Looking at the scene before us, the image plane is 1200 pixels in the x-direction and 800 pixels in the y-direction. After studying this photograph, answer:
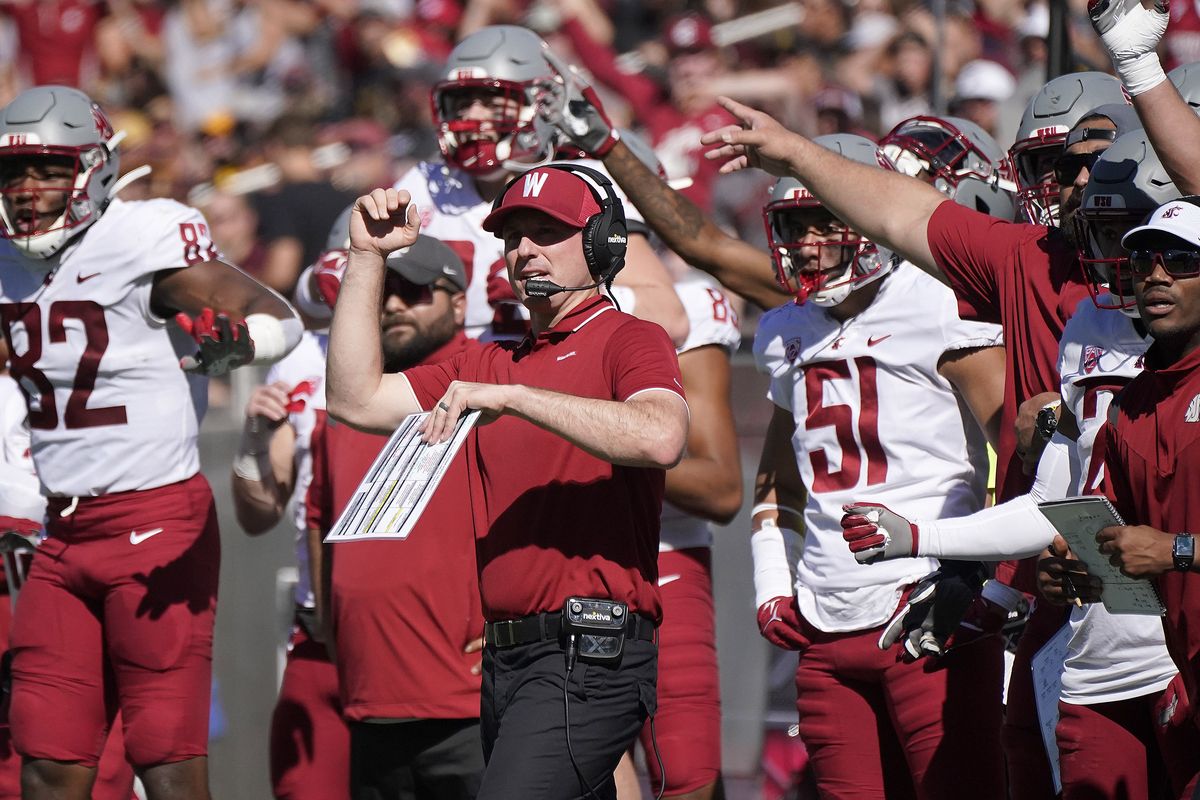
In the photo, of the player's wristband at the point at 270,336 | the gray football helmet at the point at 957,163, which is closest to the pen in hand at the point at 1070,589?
the gray football helmet at the point at 957,163

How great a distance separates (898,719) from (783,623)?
0.39 m

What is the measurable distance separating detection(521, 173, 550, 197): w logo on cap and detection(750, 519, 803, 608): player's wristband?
4.26 ft

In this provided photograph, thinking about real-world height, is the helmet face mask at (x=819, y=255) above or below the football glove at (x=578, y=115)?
below

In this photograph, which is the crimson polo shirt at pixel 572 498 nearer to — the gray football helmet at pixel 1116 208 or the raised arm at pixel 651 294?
the gray football helmet at pixel 1116 208

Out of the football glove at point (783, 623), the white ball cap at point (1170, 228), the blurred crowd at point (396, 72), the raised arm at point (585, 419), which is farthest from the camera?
the blurred crowd at point (396, 72)

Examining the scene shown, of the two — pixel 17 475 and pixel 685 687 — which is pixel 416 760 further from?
pixel 17 475

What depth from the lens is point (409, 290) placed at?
4.86 metres

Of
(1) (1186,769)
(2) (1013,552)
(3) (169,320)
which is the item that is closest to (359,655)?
(3) (169,320)

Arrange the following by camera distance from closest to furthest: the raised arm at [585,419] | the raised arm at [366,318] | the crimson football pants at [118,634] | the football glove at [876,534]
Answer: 1. the raised arm at [585,419]
2. the football glove at [876,534]
3. the raised arm at [366,318]
4. the crimson football pants at [118,634]

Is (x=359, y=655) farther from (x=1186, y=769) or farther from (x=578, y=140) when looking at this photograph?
(x=1186, y=769)

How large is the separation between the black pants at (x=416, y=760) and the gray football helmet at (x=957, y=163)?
190cm

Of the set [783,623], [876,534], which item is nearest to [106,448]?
[783,623]

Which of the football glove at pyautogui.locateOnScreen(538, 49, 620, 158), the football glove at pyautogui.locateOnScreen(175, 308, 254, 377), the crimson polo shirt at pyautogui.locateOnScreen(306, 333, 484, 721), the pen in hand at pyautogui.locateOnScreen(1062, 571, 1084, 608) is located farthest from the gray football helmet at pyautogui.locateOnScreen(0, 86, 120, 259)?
the pen in hand at pyautogui.locateOnScreen(1062, 571, 1084, 608)

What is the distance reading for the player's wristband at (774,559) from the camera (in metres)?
4.51
